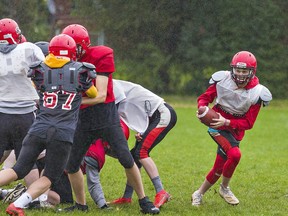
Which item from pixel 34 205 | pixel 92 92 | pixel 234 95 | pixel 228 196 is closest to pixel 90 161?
pixel 34 205

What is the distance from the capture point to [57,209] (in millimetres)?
5961

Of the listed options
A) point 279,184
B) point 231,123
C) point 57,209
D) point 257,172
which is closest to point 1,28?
point 57,209

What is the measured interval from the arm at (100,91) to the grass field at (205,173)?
899 mm

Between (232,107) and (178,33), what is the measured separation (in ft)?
43.4

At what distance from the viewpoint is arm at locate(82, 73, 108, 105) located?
5668 mm

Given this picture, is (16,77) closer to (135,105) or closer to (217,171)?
(135,105)

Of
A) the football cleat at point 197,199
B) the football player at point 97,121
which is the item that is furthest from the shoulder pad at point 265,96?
the football player at point 97,121

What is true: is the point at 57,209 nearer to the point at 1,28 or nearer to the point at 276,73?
the point at 1,28

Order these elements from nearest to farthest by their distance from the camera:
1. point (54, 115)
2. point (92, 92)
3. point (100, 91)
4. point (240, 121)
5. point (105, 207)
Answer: point (54, 115) < point (92, 92) < point (100, 91) < point (105, 207) < point (240, 121)

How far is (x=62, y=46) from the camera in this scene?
5.45m

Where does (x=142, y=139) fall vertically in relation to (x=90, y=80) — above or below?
below

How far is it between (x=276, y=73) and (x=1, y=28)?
15.0 metres

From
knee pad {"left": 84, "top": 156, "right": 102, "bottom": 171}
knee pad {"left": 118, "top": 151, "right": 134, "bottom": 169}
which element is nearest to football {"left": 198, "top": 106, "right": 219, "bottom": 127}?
knee pad {"left": 118, "top": 151, "right": 134, "bottom": 169}

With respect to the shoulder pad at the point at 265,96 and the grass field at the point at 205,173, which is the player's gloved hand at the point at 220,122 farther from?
the grass field at the point at 205,173
